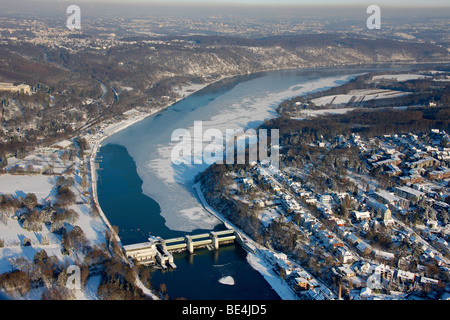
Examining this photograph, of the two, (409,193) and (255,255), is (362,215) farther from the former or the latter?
(255,255)

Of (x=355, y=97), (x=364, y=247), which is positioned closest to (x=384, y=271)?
(x=364, y=247)

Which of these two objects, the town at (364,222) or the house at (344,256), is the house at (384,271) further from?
the house at (344,256)

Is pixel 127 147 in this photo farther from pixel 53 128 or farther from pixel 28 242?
pixel 28 242

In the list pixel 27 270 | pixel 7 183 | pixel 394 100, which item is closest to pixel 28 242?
pixel 27 270

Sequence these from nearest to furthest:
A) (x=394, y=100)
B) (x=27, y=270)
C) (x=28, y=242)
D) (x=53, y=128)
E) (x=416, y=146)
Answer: (x=27, y=270), (x=28, y=242), (x=416, y=146), (x=53, y=128), (x=394, y=100)

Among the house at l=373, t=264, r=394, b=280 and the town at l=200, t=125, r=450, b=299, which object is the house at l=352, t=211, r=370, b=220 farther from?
the house at l=373, t=264, r=394, b=280

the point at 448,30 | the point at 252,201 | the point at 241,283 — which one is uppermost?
the point at 448,30

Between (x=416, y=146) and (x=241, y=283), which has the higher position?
(x=416, y=146)
